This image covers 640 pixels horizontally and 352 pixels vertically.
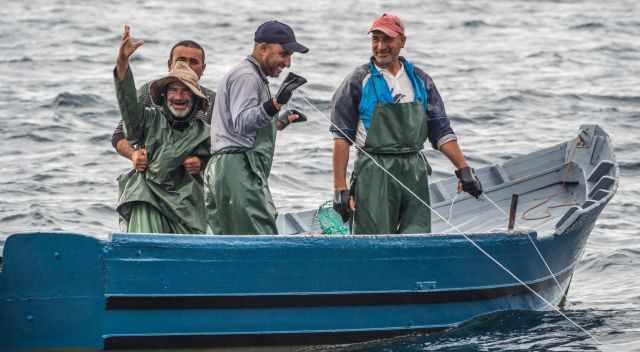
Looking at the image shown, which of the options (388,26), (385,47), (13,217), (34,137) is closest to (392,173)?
(385,47)

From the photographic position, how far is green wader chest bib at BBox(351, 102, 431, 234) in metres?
9.07

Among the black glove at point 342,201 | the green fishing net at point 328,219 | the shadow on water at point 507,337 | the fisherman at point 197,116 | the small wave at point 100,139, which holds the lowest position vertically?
the small wave at point 100,139

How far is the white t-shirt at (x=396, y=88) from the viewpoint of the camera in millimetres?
9086

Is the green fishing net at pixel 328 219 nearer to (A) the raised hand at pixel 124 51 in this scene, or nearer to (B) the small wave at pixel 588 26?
(A) the raised hand at pixel 124 51

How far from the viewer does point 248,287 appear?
324 inches

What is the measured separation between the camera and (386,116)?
29.7 feet

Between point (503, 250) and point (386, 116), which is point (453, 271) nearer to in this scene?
point (503, 250)

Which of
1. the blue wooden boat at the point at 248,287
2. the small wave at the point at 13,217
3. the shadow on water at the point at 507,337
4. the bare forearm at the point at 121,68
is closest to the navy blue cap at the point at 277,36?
the bare forearm at the point at 121,68

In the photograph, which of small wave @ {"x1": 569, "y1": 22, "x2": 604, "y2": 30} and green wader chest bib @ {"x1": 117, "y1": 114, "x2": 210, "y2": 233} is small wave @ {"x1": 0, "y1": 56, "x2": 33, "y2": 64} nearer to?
small wave @ {"x1": 569, "y1": 22, "x2": 604, "y2": 30}

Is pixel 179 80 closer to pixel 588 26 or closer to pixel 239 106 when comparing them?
pixel 239 106

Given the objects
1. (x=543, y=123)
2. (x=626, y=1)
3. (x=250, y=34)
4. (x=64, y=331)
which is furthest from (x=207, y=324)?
(x=626, y=1)

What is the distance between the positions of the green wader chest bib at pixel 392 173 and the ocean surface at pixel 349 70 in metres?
0.87

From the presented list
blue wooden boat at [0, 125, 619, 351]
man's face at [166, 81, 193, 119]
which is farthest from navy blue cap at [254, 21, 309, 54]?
blue wooden boat at [0, 125, 619, 351]

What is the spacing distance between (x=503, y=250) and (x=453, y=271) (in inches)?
16.7
